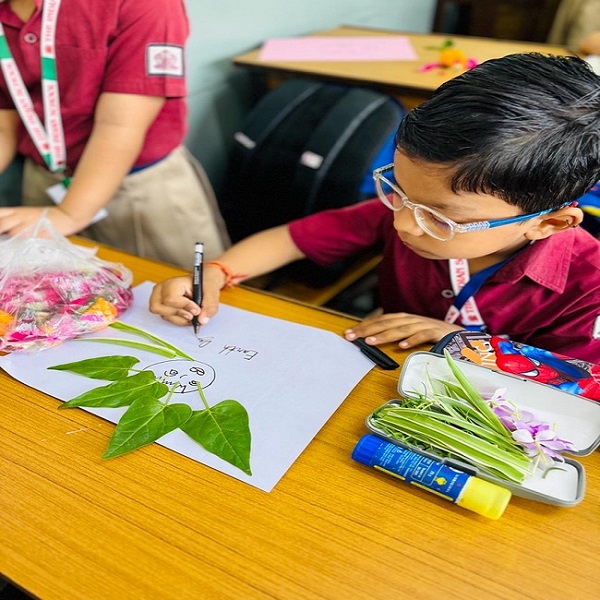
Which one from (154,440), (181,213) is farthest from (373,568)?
(181,213)

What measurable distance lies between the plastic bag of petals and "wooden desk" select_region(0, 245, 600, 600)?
18 centimetres

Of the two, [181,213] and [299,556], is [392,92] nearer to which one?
[181,213]

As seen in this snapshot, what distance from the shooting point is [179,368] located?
78 centimetres

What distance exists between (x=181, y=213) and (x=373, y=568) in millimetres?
1181

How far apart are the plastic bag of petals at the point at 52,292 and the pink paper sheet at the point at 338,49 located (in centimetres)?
140

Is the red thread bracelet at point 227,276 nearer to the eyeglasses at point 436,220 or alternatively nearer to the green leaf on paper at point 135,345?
the green leaf on paper at point 135,345

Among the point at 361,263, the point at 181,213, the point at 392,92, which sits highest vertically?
the point at 392,92

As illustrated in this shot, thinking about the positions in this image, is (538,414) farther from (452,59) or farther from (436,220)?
(452,59)

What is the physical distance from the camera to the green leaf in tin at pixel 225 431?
647mm

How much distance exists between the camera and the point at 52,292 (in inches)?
33.3

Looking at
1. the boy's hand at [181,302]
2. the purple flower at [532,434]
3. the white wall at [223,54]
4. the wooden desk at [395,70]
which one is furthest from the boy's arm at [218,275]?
the white wall at [223,54]

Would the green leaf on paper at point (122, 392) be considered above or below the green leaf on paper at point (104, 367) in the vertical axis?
above

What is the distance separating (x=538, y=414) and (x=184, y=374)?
44cm

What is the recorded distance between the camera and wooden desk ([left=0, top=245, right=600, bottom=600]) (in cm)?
53
